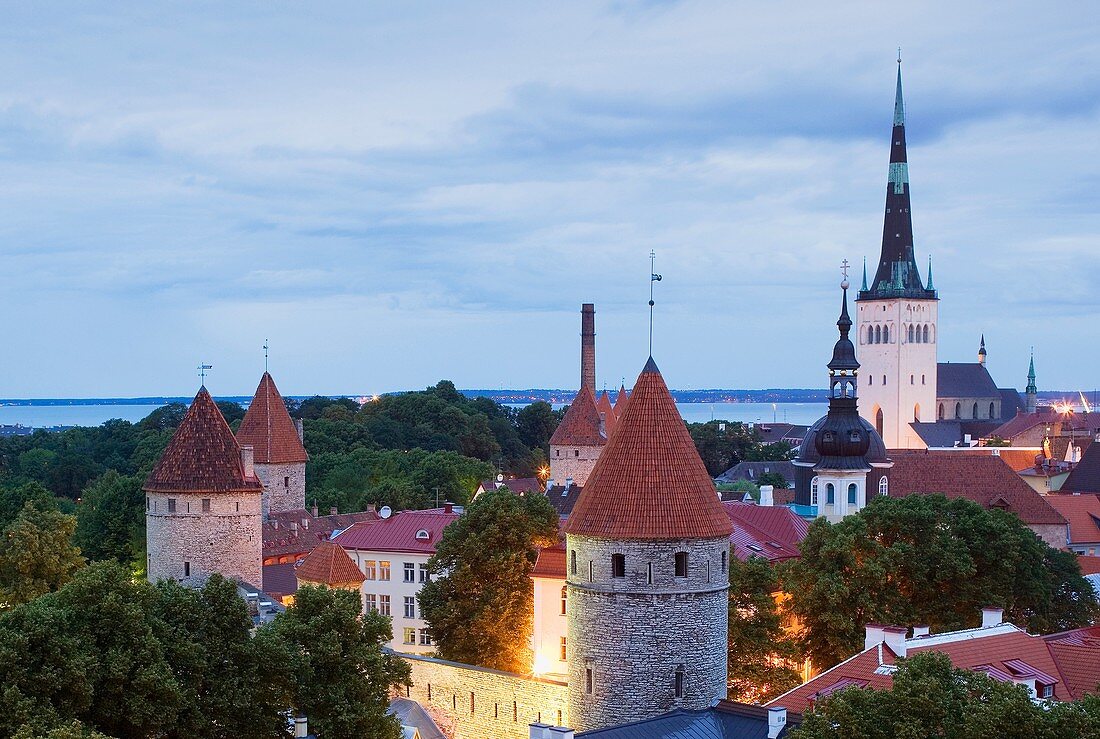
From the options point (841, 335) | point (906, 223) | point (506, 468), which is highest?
point (906, 223)

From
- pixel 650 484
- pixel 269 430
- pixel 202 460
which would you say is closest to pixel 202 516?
pixel 202 460

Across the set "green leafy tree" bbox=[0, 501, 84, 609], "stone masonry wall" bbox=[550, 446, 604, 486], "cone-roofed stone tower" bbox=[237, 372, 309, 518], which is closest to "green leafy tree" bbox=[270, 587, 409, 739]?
"green leafy tree" bbox=[0, 501, 84, 609]

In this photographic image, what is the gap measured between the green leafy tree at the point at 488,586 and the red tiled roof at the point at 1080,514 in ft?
108

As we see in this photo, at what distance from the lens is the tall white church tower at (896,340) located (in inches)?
4641

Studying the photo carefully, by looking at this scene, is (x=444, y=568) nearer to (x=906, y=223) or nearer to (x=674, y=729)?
(x=674, y=729)

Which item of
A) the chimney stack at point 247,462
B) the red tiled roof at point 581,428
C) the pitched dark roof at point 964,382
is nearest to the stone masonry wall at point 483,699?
the chimney stack at point 247,462

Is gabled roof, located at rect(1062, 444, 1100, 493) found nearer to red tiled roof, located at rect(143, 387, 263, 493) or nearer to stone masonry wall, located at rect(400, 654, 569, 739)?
red tiled roof, located at rect(143, 387, 263, 493)

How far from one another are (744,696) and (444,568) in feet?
33.4

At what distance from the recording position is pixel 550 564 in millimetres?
39562

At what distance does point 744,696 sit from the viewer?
36.8m

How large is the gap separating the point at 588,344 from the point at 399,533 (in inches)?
1644

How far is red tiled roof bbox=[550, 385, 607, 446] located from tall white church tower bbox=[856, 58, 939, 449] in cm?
4420

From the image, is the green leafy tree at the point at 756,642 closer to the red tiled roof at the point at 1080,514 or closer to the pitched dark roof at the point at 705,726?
the pitched dark roof at the point at 705,726

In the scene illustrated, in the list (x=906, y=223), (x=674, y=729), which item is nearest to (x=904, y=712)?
(x=674, y=729)
